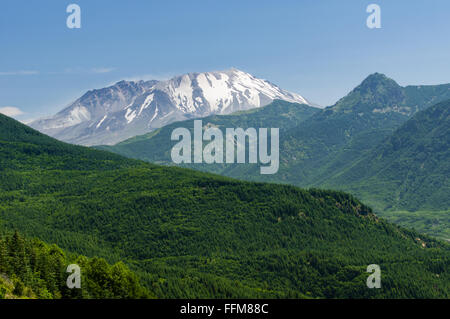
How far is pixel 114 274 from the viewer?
453 ft

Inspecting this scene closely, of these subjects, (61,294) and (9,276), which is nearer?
(9,276)
